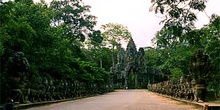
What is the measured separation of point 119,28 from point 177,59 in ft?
123

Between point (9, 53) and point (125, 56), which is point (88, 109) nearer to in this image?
point (9, 53)

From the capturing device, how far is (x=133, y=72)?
82250mm

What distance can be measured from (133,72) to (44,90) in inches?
2405

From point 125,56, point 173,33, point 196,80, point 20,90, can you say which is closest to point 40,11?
point 20,90

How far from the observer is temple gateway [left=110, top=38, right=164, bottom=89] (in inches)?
3051

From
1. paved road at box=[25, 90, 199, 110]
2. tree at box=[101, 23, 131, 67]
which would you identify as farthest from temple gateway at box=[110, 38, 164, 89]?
paved road at box=[25, 90, 199, 110]

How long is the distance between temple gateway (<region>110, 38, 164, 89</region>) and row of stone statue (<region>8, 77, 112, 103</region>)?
43.5m

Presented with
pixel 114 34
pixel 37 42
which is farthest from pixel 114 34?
pixel 37 42

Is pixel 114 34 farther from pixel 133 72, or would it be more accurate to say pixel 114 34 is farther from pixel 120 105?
pixel 120 105

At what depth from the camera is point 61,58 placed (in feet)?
97.7

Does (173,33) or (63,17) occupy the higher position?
(63,17)

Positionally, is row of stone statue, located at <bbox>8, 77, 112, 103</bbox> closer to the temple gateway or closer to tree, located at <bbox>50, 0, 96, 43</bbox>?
tree, located at <bbox>50, 0, 96, 43</bbox>

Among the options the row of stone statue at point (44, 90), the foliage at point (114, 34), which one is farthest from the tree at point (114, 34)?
the row of stone statue at point (44, 90)

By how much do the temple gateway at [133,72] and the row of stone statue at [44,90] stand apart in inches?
1711
